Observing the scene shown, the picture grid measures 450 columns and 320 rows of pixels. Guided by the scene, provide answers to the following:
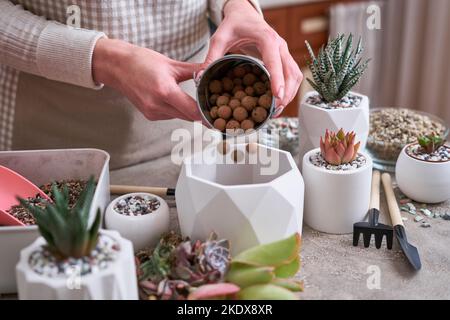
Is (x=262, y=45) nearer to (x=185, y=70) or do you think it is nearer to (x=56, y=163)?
(x=185, y=70)

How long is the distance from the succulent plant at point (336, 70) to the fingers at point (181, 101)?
0.92ft

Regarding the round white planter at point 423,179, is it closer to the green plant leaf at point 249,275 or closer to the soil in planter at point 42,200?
the green plant leaf at point 249,275

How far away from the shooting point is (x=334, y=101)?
1.19 metres

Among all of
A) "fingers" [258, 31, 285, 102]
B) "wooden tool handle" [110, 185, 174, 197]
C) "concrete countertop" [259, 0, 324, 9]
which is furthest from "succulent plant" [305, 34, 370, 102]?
"concrete countertop" [259, 0, 324, 9]

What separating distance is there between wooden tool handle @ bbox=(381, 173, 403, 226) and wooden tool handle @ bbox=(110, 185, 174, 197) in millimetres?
396

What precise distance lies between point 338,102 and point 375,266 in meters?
0.37

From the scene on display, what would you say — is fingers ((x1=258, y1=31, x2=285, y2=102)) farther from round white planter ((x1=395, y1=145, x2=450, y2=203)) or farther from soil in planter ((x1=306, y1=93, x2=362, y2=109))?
round white planter ((x1=395, y1=145, x2=450, y2=203))

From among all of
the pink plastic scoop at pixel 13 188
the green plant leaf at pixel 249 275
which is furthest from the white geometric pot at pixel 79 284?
the pink plastic scoop at pixel 13 188

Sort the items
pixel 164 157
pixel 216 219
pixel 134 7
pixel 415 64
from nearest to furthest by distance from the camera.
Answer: pixel 216 219
pixel 134 7
pixel 164 157
pixel 415 64

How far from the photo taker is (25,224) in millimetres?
917

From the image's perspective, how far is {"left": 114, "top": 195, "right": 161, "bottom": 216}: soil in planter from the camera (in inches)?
37.9
